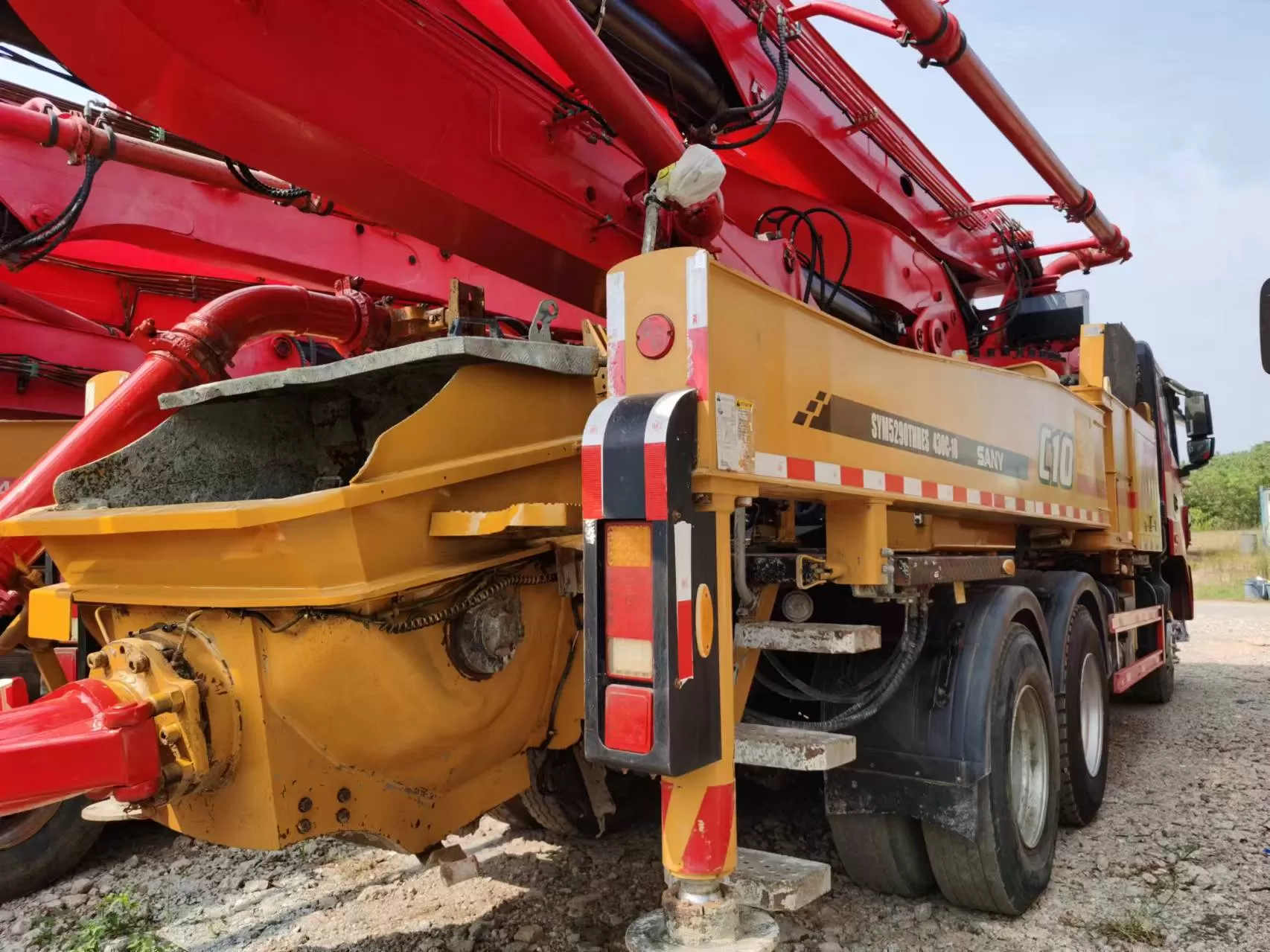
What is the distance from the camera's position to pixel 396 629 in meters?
2.26

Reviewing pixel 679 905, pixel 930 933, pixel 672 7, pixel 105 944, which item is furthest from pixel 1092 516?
pixel 105 944

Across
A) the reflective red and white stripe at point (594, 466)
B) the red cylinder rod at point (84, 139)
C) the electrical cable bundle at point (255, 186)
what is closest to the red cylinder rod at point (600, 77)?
the electrical cable bundle at point (255, 186)

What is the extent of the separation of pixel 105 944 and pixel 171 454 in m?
1.76

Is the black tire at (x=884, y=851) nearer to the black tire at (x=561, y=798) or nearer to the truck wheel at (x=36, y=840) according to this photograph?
the black tire at (x=561, y=798)

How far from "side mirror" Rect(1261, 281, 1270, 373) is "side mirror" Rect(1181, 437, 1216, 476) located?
5.00m

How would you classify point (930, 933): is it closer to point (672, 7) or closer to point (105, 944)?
point (105, 944)

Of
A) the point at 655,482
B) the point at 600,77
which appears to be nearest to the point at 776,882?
the point at 655,482

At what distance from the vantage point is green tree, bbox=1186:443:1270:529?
40.7 metres

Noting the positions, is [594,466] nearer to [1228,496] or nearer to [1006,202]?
[1006,202]

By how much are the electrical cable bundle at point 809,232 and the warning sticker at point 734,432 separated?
2395mm

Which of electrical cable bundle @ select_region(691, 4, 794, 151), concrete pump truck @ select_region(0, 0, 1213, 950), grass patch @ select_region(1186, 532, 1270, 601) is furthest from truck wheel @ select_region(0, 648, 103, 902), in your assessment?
grass patch @ select_region(1186, 532, 1270, 601)

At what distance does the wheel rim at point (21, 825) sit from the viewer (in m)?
3.53

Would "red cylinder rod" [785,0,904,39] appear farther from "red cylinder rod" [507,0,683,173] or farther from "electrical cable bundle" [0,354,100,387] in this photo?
"electrical cable bundle" [0,354,100,387]

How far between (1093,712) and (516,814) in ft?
8.88
